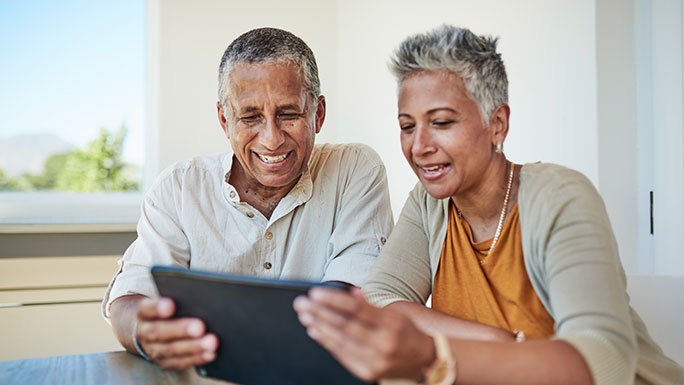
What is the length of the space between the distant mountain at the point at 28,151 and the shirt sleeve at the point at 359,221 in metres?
2.49

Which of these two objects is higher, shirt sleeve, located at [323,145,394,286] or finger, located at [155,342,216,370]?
shirt sleeve, located at [323,145,394,286]

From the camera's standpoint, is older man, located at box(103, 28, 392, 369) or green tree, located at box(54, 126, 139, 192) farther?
green tree, located at box(54, 126, 139, 192)

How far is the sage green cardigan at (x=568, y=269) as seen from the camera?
921 millimetres

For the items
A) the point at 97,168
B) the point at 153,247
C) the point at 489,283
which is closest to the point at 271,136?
the point at 153,247

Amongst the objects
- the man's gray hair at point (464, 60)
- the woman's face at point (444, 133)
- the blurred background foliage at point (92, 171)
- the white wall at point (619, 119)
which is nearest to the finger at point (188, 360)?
the woman's face at point (444, 133)

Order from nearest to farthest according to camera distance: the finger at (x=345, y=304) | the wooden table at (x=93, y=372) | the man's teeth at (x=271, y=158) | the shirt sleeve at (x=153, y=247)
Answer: the finger at (x=345, y=304) < the wooden table at (x=93, y=372) < the shirt sleeve at (x=153, y=247) < the man's teeth at (x=271, y=158)

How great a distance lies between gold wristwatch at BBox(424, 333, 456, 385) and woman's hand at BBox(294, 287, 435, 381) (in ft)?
0.15

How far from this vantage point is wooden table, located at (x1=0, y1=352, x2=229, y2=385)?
1.15 m

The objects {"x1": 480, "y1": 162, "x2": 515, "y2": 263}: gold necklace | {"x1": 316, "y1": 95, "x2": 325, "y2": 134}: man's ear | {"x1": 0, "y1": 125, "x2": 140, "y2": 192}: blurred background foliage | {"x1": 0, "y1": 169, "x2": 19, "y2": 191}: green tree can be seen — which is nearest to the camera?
{"x1": 480, "y1": 162, "x2": 515, "y2": 263}: gold necklace

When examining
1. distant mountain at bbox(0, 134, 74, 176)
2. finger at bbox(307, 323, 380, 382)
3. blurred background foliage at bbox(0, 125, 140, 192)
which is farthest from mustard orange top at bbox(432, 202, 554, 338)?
distant mountain at bbox(0, 134, 74, 176)

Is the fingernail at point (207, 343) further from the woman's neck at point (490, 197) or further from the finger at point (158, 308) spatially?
the woman's neck at point (490, 197)

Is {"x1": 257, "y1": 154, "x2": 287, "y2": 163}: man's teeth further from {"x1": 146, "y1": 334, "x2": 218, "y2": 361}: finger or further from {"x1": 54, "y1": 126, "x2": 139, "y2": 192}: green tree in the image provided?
{"x1": 54, "y1": 126, "x2": 139, "y2": 192}: green tree

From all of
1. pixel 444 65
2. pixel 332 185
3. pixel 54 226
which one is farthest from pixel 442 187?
pixel 54 226

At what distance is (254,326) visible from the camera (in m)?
0.84
